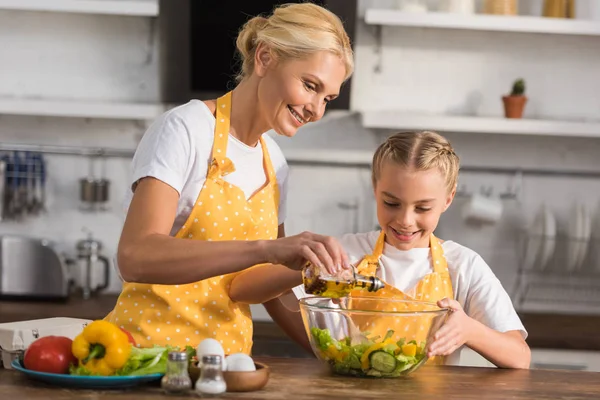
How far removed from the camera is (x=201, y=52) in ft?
11.5

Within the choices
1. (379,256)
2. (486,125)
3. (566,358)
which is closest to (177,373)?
(379,256)

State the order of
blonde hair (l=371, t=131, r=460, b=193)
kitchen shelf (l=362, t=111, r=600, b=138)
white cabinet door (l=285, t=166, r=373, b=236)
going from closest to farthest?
blonde hair (l=371, t=131, r=460, b=193), kitchen shelf (l=362, t=111, r=600, b=138), white cabinet door (l=285, t=166, r=373, b=236)

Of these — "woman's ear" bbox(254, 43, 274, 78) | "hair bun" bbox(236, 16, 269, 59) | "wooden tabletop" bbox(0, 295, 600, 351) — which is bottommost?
"wooden tabletop" bbox(0, 295, 600, 351)

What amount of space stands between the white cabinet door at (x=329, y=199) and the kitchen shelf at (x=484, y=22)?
0.61m

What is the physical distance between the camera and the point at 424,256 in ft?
6.87

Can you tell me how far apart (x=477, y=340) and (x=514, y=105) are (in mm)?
A: 1894

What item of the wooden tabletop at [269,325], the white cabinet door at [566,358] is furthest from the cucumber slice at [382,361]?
the white cabinet door at [566,358]

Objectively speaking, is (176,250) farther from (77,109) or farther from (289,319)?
→ (77,109)

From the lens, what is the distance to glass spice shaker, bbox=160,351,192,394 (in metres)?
1.46

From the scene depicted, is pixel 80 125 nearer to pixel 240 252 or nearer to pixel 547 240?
pixel 547 240

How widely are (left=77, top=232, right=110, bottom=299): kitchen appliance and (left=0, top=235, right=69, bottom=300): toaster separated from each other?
0.36 feet

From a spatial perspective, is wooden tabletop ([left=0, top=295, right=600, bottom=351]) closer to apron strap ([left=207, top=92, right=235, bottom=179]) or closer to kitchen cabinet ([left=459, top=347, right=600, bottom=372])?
kitchen cabinet ([left=459, top=347, right=600, bottom=372])

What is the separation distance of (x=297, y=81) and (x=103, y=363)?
0.69 m

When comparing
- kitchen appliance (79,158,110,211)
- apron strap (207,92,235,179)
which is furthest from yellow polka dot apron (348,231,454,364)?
kitchen appliance (79,158,110,211)
